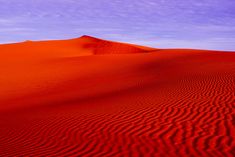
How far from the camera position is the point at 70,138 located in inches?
269

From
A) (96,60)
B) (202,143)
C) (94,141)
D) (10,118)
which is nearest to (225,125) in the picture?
(202,143)

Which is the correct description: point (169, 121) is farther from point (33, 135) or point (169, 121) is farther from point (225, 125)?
point (33, 135)

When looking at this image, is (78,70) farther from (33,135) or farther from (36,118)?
(33,135)

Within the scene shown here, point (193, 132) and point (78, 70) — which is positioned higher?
point (78, 70)

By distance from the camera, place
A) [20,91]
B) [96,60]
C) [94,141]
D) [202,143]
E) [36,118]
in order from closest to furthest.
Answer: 1. [202,143]
2. [94,141]
3. [36,118]
4. [20,91]
5. [96,60]

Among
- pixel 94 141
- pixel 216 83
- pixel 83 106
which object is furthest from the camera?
pixel 216 83

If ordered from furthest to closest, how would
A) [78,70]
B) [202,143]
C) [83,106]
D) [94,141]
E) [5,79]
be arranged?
[78,70], [5,79], [83,106], [94,141], [202,143]

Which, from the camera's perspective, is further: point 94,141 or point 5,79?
point 5,79

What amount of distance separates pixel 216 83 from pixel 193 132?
628 centimetres

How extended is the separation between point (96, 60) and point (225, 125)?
908 inches

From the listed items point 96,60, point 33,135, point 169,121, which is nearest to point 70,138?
Answer: point 33,135

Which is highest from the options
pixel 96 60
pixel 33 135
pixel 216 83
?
pixel 96 60

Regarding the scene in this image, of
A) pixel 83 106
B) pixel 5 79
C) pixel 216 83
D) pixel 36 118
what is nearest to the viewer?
pixel 36 118

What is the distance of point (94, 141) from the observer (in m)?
6.48
